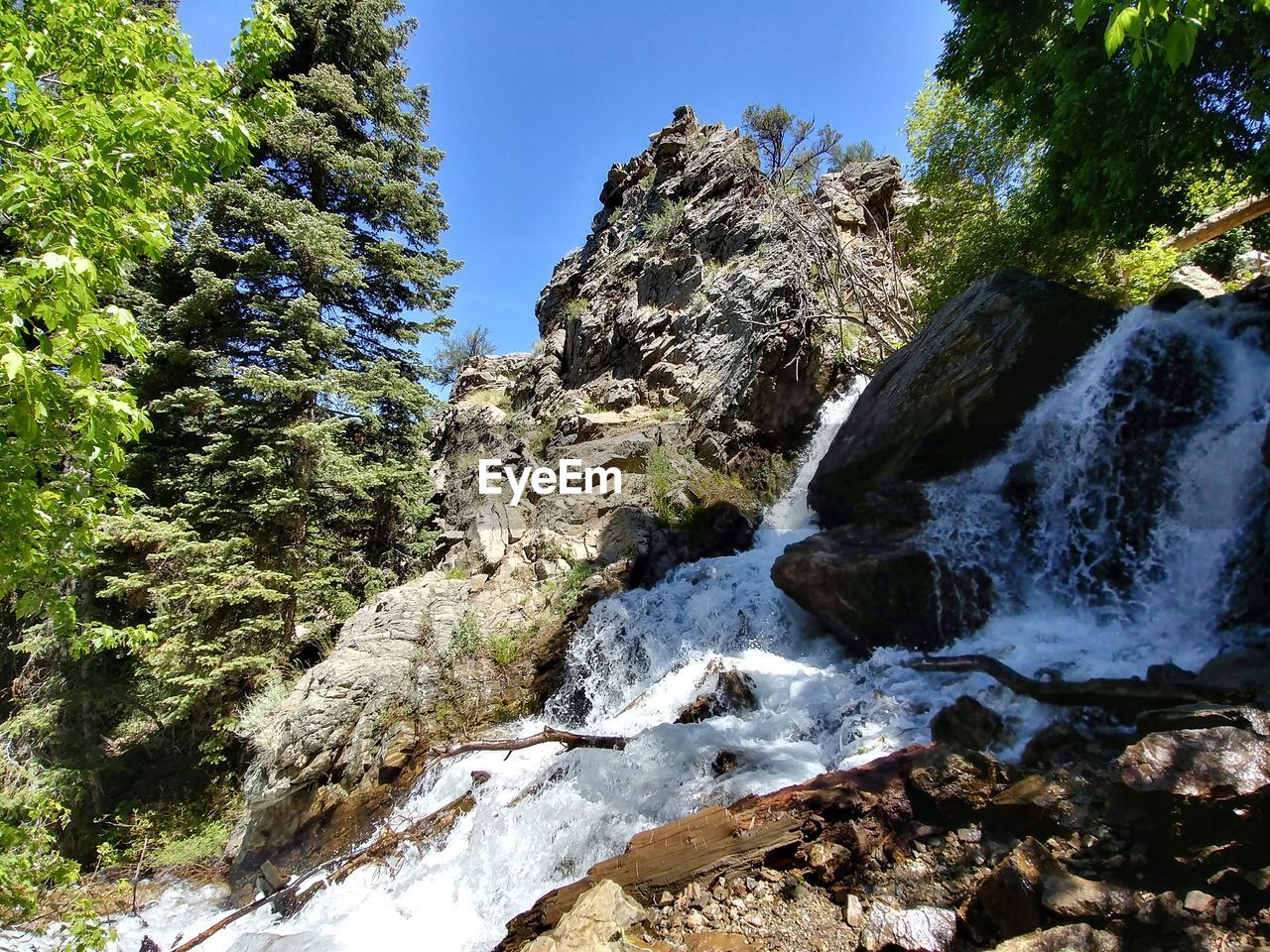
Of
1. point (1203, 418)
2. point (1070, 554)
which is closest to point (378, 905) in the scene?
point (1070, 554)

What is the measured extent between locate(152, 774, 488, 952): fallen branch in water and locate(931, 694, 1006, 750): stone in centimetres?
462

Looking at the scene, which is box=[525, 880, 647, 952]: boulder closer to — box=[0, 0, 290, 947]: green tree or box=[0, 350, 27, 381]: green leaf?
box=[0, 0, 290, 947]: green tree

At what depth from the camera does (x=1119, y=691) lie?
16.9 ft

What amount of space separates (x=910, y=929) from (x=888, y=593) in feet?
15.2

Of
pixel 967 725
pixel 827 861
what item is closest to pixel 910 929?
pixel 827 861

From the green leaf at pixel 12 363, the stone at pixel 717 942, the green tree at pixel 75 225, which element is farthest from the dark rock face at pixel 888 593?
the green leaf at pixel 12 363

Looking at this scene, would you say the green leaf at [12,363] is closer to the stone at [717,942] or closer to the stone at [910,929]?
the stone at [717,942]

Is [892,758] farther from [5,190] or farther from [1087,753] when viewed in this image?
[5,190]

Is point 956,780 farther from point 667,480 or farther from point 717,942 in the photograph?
point 667,480

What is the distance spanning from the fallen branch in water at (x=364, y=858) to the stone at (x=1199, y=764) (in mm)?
5748

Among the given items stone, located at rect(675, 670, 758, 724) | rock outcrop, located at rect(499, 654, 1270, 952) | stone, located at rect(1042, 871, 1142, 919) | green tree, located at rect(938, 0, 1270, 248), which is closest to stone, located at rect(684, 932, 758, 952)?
rock outcrop, located at rect(499, 654, 1270, 952)

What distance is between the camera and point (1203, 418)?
22.9 feet

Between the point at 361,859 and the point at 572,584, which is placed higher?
the point at 572,584

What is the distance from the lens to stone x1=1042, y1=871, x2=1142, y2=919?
3.06 meters
